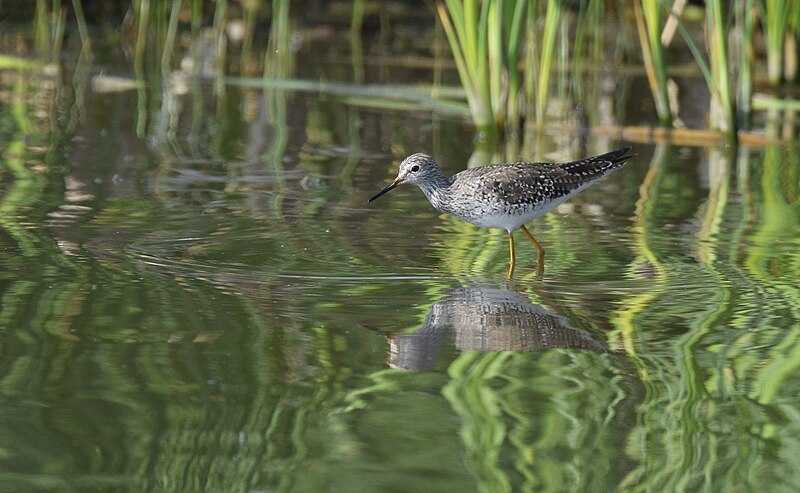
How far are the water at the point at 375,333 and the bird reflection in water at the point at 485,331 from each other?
0.6 inches

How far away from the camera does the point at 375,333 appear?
552cm

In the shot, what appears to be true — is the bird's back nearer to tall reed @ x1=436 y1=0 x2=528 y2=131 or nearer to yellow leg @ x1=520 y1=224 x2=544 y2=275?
yellow leg @ x1=520 y1=224 x2=544 y2=275

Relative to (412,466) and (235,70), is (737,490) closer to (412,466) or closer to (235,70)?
(412,466)

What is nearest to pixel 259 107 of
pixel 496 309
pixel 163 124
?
pixel 163 124

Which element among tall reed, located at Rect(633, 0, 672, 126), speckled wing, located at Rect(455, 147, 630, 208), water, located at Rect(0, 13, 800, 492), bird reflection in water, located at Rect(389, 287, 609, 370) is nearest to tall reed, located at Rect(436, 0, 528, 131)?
tall reed, located at Rect(633, 0, 672, 126)

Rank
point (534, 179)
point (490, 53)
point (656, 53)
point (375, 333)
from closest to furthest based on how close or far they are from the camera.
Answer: point (375, 333) < point (534, 179) < point (656, 53) < point (490, 53)

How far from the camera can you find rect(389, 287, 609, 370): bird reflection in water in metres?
5.30

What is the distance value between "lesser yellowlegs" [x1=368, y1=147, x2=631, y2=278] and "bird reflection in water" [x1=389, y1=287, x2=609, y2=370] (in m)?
0.73

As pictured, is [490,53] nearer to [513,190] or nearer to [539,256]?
[513,190]

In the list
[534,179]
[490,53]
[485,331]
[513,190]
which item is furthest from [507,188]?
[490,53]

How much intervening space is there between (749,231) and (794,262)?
83 centimetres

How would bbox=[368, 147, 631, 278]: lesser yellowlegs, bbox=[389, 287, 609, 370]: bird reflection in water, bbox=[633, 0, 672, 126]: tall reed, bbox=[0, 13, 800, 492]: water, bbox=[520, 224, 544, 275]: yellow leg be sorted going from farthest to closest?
1. bbox=[633, 0, 672, 126]: tall reed
2. bbox=[368, 147, 631, 278]: lesser yellowlegs
3. bbox=[520, 224, 544, 275]: yellow leg
4. bbox=[389, 287, 609, 370]: bird reflection in water
5. bbox=[0, 13, 800, 492]: water

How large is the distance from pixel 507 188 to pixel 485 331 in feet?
5.42

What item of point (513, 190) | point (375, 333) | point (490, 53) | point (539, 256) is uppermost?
point (490, 53)
